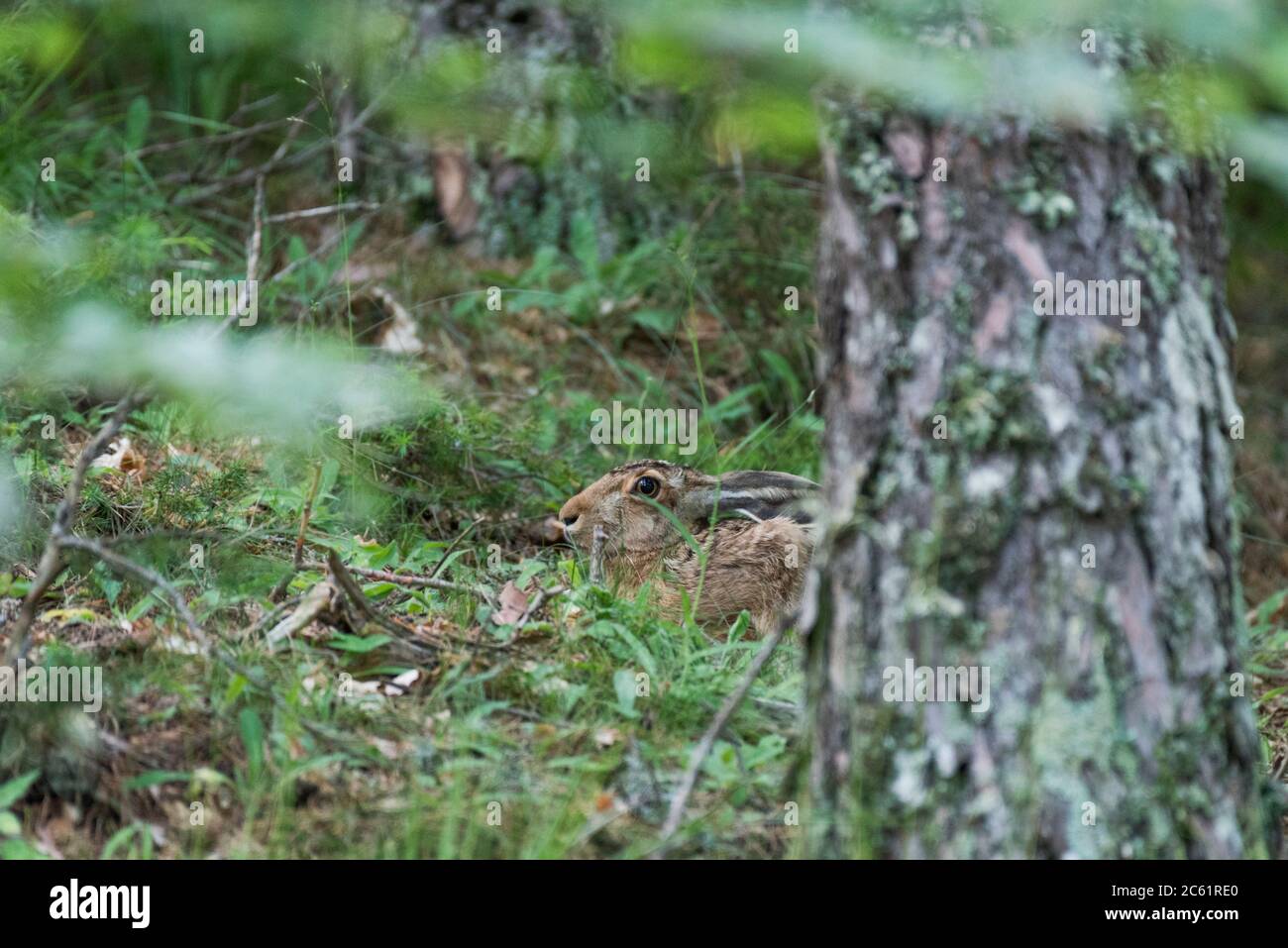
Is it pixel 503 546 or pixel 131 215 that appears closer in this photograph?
pixel 503 546

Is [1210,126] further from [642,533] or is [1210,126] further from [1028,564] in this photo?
[642,533]

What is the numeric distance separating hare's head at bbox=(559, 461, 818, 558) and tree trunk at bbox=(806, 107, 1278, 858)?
226cm

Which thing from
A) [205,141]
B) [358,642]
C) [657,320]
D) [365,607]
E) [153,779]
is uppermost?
[205,141]

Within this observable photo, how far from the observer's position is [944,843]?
277 centimetres

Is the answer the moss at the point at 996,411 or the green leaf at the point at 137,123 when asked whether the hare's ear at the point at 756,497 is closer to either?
the moss at the point at 996,411

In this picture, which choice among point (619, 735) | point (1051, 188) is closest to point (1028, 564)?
point (1051, 188)

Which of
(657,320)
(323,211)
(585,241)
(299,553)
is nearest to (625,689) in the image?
(299,553)

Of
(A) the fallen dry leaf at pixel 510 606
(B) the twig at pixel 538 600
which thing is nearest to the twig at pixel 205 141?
(A) the fallen dry leaf at pixel 510 606

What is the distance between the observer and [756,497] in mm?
5207

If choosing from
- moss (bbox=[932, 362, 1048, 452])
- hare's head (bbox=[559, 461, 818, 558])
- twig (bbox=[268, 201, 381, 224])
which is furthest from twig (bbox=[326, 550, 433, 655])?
moss (bbox=[932, 362, 1048, 452])

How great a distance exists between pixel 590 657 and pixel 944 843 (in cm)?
147

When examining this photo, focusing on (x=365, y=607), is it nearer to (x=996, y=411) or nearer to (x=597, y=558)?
(x=597, y=558)

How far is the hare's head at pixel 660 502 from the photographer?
520 centimetres

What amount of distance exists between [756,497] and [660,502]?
1.26 feet
